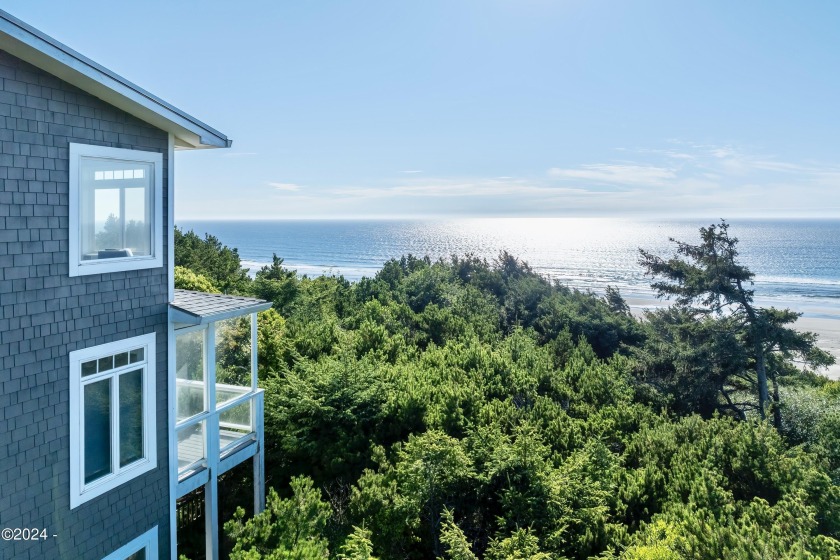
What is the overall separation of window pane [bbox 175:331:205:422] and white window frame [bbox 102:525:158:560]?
1464 millimetres

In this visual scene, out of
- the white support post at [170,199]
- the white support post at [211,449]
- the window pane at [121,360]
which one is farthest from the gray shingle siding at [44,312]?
the white support post at [211,449]

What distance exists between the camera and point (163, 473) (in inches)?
272

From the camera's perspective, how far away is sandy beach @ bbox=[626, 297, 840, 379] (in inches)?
1438

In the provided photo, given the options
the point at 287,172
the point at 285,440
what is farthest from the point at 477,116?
the point at 287,172

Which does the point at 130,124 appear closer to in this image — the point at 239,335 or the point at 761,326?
the point at 239,335

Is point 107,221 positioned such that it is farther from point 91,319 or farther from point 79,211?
point 91,319

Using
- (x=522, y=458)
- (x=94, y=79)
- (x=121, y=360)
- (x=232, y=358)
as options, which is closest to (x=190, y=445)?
(x=232, y=358)

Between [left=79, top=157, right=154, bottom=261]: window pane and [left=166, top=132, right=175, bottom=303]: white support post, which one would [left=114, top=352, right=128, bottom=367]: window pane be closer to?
[left=166, top=132, right=175, bottom=303]: white support post

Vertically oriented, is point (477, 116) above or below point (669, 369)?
above

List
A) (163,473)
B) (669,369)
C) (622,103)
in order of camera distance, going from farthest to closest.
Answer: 1. (622,103)
2. (669,369)
3. (163,473)

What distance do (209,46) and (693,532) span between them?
18.6 meters

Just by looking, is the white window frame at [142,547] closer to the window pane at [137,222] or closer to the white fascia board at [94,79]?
the window pane at [137,222]

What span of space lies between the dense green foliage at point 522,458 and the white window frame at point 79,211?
3757 mm

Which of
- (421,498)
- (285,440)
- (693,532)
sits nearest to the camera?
(693,532)
